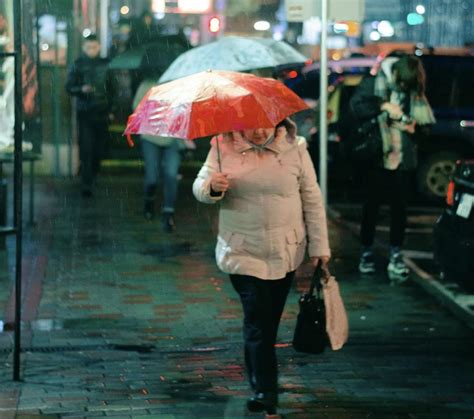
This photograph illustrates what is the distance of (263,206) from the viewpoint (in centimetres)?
647

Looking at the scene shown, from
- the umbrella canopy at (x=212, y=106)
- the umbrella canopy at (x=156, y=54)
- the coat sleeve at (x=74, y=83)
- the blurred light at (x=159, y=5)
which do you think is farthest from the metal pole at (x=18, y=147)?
the blurred light at (x=159, y=5)

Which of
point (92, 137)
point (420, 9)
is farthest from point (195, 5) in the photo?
point (420, 9)

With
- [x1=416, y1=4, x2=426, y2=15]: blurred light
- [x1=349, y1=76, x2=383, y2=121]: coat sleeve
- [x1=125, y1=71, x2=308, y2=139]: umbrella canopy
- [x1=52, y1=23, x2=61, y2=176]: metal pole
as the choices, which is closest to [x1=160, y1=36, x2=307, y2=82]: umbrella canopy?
[x1=349, y1=76, x2=383, y2=121]: coat sleeve

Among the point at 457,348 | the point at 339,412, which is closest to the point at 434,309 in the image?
the point at 457,348

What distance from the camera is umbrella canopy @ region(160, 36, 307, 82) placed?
11.4 m

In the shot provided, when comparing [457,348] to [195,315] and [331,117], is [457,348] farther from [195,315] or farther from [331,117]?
[331,117]

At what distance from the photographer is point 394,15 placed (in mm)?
56875

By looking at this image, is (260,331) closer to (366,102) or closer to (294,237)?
(294,237)

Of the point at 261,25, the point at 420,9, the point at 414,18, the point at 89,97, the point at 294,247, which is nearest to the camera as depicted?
the point at 294,247

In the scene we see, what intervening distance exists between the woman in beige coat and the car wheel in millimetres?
10913

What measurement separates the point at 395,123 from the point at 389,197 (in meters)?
0.63

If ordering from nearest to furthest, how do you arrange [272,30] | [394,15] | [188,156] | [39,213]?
[39,213]
[188,156]
[272,30]
[394,15]

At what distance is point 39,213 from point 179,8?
59.2 feet

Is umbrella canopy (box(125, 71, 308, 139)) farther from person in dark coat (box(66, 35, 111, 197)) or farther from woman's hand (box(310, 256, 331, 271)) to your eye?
person in dark coat (box(66, 35, 111, 197))
